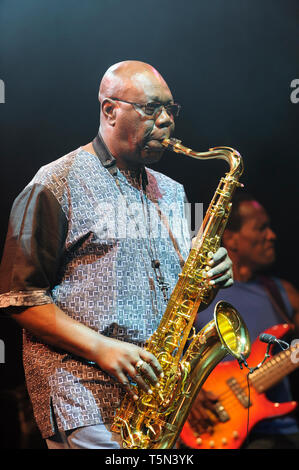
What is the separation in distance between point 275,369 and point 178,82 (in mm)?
1936

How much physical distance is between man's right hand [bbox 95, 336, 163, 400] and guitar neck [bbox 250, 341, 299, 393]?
60.7 inches

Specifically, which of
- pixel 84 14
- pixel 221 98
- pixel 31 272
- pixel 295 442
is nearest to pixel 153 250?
pixel 31 272

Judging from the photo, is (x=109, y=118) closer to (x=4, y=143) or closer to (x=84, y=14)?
(x=4, y=143)

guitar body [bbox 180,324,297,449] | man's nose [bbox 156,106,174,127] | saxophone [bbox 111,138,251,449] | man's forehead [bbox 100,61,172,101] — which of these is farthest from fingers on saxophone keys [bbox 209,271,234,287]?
guitar body [bbox 180,324,297,449]

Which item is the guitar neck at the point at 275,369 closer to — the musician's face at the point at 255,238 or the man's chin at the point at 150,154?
the musician's face at the point at 255,238

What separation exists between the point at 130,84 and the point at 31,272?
0.99m

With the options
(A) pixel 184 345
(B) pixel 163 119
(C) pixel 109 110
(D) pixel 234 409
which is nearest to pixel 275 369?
(D) pixel 234 409

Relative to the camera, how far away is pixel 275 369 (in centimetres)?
325

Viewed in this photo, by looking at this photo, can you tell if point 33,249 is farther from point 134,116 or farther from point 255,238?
point 255,238

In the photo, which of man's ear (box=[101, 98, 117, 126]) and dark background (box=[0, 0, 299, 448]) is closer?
man's ear (box=[101, 98, 117, 126])

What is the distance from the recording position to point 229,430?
3.17 meters

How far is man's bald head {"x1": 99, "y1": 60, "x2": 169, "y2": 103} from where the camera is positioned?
7.50ft

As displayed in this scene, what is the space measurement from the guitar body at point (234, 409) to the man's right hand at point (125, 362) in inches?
56.5

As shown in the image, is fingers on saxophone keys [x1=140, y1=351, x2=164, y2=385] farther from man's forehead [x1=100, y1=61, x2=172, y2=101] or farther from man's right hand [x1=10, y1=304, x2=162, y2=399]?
man's forehead [x1=100, y1=61, x2=172, y2=101]
